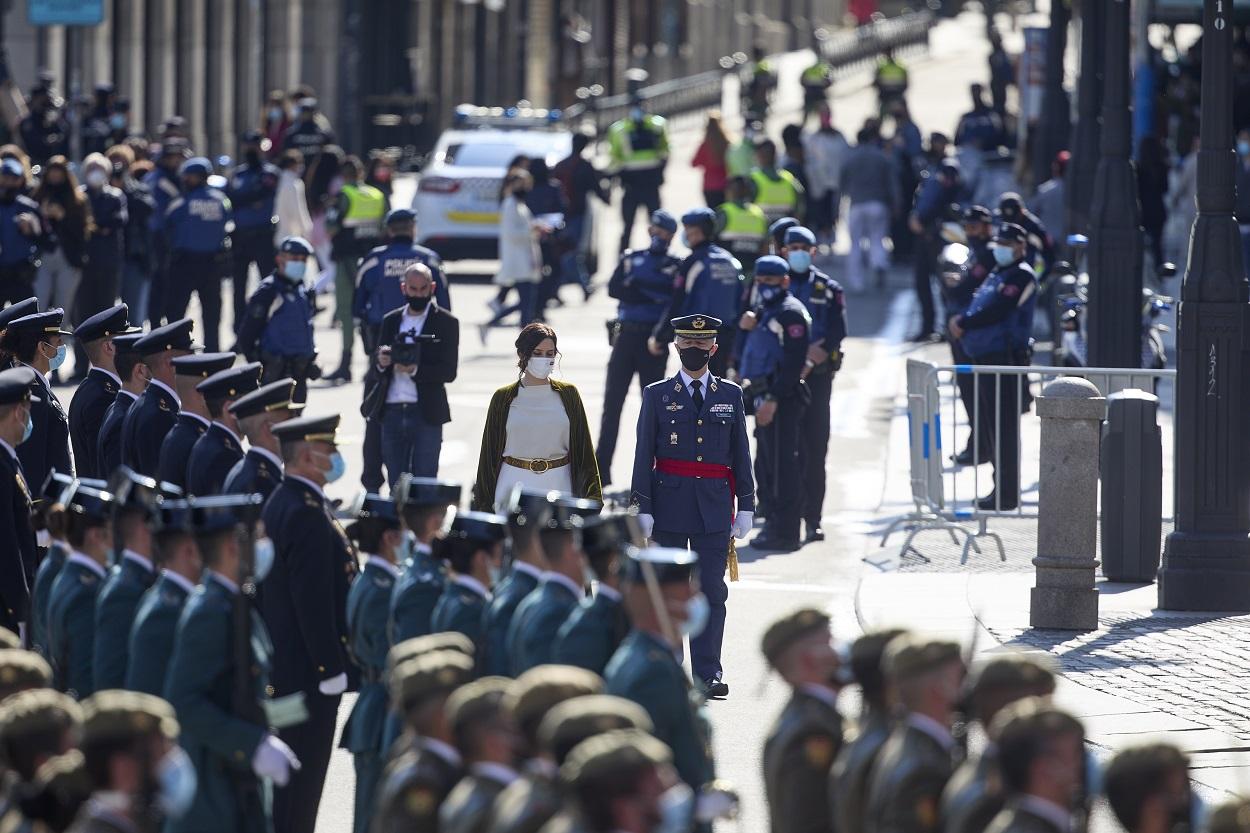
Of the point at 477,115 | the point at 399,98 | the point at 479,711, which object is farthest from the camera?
the point at 399,98

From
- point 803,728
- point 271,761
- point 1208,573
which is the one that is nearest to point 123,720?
point 271,761

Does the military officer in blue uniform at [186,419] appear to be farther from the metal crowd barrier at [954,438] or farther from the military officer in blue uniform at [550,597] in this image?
the metal crowd barrier at [954,438]

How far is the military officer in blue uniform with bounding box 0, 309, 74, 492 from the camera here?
1214 centimetres

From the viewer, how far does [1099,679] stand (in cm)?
1205

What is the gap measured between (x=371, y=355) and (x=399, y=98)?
1219 inches

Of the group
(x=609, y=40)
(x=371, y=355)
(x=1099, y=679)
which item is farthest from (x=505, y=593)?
(x=609, y=40)

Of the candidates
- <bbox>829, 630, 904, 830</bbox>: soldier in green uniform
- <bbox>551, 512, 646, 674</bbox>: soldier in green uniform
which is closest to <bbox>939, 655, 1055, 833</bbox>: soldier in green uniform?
<bbox>829, 630, 904, 830</bbox>: soldier in green uniform

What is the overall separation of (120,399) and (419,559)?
4.22 metres

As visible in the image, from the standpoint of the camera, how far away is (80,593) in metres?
8.55

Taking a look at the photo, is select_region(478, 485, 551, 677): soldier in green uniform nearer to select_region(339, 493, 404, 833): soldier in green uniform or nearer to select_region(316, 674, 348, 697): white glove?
select_region(339, 493, 404, 833): soldier in green uniform

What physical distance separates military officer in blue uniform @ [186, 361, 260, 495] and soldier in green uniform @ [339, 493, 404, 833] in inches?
67.8

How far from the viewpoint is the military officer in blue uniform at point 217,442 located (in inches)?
430

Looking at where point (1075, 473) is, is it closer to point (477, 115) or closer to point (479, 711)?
point (479, 711)

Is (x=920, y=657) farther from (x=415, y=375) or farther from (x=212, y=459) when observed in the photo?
(x=415, y=375)
